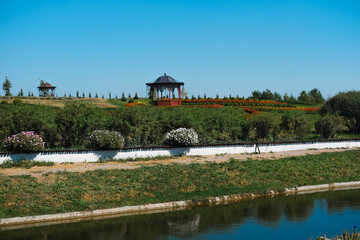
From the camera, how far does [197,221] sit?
1370 cm

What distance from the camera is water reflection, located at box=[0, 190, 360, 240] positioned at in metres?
12.3

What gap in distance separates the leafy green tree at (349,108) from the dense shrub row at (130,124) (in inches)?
410

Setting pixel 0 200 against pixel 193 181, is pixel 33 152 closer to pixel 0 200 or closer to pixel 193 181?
pixel 0 200

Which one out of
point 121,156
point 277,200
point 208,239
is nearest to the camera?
point 208,239

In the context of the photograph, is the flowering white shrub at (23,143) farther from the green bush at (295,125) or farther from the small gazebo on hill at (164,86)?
the small gazebo on hill at (164,86)

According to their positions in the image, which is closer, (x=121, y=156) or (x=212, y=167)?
(x=212, y=167)

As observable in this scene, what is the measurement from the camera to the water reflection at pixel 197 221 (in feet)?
40.3

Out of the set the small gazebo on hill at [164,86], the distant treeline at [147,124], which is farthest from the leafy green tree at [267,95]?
the distant treeline at [147,124]

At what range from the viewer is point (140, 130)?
2473cm

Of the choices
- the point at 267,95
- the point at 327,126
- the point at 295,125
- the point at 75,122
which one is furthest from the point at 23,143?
the point at 267,95

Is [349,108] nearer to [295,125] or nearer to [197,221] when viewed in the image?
[295,125]

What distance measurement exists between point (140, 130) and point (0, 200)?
37.9 ft

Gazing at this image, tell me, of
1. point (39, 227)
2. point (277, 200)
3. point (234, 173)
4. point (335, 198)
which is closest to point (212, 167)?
point (234, 173)

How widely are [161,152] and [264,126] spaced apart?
957 cm
